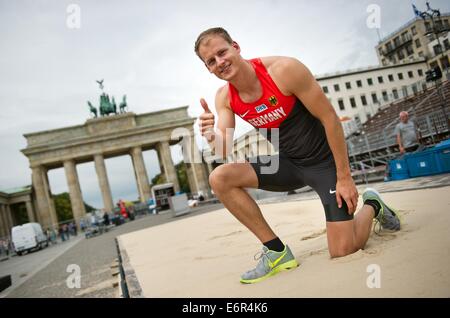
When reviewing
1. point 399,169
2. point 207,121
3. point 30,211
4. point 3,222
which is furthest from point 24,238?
point 30,211

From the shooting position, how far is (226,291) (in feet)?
7.42

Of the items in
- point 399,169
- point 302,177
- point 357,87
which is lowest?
point 399,169

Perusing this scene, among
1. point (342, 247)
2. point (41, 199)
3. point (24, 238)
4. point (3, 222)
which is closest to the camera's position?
point (342, 247)

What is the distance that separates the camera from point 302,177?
2.89 meters

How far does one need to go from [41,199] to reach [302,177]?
4848cm

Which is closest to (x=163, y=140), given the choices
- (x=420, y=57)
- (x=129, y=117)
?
(x=129, y=117)

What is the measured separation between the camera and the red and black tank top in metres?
2.61

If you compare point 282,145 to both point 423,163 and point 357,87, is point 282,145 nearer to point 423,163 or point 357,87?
point 423,163

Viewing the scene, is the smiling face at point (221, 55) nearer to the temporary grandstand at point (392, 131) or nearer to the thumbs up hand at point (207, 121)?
the thumbs up hand at point (207, 121)

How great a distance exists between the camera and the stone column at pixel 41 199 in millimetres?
43906

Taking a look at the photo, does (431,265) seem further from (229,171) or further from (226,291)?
(229,171)

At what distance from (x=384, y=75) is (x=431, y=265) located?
192 ft
